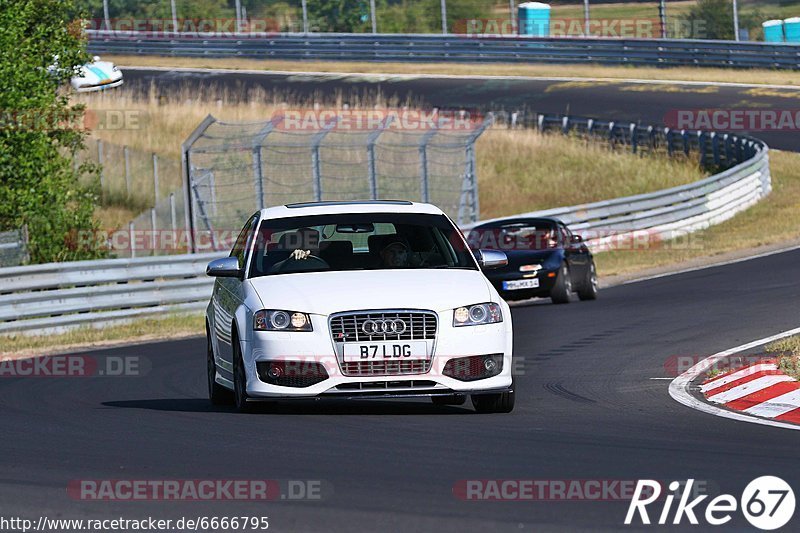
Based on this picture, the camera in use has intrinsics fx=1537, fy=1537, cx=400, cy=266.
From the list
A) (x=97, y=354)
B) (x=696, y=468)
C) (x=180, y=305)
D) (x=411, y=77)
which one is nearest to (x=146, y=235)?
(x=180, y=305)

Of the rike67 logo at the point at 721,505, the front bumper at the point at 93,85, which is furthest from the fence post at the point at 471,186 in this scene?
the rike67 logo at the point at 721,505

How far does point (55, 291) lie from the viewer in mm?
21078

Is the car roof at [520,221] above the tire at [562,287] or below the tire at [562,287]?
above

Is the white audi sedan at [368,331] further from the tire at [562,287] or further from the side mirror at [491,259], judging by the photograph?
the tire at [562,287]

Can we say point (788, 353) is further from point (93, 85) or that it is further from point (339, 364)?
point (93, 85)

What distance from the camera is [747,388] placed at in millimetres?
11594

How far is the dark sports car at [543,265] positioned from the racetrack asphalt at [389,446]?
6.36 m

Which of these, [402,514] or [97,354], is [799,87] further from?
[402,514]

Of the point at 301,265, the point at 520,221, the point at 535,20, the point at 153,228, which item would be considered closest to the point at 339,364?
the point at 301,265

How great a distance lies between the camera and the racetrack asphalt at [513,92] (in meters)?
45.4

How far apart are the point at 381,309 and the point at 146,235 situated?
19.7 metres

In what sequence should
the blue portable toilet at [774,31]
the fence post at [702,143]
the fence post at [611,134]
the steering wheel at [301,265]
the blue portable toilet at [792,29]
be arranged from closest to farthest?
the steering wheel at [301,265]
the fence post at [702,143]
the fence post at [611,134]
the blue portable toilet at [792,29]
the blue portable toilet at [774,31]

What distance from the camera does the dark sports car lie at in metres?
21.5

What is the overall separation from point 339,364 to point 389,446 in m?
1.36
